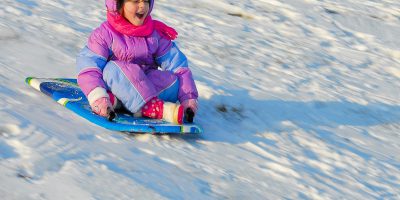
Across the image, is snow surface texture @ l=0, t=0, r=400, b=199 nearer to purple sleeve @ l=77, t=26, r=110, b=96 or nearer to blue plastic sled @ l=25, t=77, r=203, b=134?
blue plastic sled @ l=25, t=77, r=203, b=134

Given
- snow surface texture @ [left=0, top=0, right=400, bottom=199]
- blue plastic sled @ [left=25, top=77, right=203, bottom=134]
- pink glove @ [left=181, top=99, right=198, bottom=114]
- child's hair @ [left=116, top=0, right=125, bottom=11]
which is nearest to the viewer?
snow surface texture @ [left=0, top=0, right=400, bottom=199]

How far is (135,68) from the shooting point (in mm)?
5305

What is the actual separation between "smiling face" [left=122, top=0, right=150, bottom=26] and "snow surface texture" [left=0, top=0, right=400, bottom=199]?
0.73m

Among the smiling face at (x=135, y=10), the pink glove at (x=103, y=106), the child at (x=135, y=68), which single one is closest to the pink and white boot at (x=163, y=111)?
the child at (x=135, y=68)

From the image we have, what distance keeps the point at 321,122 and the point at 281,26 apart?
2.94 meters

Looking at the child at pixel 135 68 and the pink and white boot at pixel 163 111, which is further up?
the child at pixel 135 68

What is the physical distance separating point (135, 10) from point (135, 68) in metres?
0.37

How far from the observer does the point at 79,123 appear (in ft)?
16.7

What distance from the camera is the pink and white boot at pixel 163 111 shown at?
5.28 m

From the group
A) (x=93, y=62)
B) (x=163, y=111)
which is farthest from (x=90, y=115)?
(x=163, y=111)

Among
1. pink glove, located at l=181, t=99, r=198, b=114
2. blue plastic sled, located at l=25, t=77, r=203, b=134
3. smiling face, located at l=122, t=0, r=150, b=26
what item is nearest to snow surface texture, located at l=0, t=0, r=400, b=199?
blue plastic sled, located at l=25, t=77, r=203, b=134

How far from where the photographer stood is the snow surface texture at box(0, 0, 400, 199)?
14.6 ft

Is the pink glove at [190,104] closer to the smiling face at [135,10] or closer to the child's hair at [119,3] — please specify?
the smiling face at [135,10]

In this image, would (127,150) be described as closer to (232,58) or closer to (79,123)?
(79,123)
